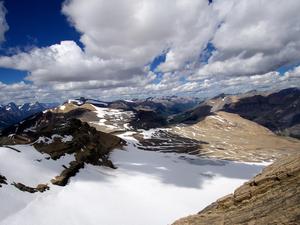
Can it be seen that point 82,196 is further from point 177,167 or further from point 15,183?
point 177,167

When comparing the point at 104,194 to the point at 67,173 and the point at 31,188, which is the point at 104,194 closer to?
the point at 67,173

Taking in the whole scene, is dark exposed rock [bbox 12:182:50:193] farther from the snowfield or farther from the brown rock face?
the brown rock face

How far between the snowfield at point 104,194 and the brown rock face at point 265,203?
39.4 m

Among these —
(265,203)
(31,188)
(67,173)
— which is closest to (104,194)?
(67,173)

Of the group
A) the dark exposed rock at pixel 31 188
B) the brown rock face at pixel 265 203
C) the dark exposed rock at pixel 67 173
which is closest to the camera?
the brown rock face at pixel 265 203

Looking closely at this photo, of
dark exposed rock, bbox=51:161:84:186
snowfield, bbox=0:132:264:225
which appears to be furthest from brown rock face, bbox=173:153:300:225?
dark exposed rock, bbox=51:161:84:186

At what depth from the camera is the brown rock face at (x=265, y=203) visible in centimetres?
2223

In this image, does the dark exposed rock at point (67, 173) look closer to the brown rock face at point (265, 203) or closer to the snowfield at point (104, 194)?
the snowfield at point (104, 194)

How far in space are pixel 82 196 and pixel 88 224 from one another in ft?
56.5

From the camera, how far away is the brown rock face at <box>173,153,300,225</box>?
72.9ft

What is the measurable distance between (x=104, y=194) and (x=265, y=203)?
67.2m

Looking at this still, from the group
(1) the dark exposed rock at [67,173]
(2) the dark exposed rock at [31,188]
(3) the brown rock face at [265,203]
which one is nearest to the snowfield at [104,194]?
(2) the dark exposed rock at [31,188]

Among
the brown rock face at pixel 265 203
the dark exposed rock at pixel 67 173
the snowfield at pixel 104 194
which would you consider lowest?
the snowfield at pixel 104 194

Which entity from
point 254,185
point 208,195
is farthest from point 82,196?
point 254,185
